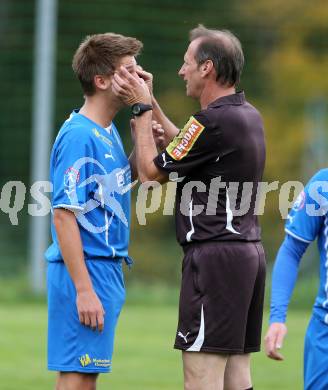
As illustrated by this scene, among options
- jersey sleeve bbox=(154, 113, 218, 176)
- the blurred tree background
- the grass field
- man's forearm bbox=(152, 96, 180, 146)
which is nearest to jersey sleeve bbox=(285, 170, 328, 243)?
jersey sleeve bbox=(154, 113, 218, 176)

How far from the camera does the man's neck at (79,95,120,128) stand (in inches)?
191

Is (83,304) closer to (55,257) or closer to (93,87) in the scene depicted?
(55,257)

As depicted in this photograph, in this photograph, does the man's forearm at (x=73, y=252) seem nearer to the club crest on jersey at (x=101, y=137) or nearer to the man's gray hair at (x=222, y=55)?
the club crest on jersey at (x=101, y=137)

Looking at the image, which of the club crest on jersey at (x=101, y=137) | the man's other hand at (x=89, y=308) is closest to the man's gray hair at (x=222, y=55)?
the club crest on jersey at (x=101, y=137)

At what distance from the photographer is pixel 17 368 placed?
8.36m

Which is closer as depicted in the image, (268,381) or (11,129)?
(268,381)

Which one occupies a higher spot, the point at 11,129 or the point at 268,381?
the point at 11,129

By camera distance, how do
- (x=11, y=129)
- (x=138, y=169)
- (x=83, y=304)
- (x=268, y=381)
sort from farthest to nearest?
1. (x=11, y=129)
2. (x=268, y=381)
3. (x=138, y=169)
4. (x=83, y=304)

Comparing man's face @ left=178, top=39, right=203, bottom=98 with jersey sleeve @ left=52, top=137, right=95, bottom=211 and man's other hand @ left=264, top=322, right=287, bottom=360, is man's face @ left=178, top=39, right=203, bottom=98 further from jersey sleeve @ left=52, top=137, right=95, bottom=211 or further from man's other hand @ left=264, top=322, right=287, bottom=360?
man's other hand @ left=264, top=322, right=287, bottom=360

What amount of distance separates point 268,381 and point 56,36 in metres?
13.8

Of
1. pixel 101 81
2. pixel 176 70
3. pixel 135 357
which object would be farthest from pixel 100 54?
pixel 176 70

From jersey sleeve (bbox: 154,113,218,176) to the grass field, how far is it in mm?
3102

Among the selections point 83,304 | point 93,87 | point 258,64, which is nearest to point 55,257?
point 83,304

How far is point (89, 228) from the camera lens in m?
4.73
